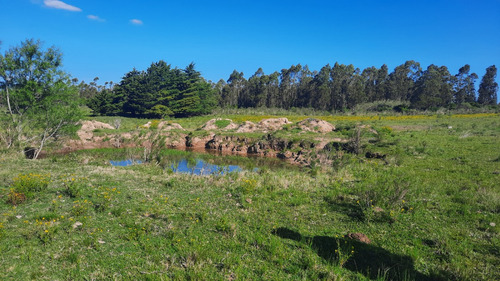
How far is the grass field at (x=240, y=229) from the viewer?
523 centimetres

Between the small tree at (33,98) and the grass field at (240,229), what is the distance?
8.33m

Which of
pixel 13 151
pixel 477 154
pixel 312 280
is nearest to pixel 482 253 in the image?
pixel 312 280

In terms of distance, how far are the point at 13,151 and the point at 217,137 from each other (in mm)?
20184

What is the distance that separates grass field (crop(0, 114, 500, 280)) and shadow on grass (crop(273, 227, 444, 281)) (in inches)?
1.1

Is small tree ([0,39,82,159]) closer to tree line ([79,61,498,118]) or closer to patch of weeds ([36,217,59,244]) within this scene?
patch of weeds ([36,217,59,244])

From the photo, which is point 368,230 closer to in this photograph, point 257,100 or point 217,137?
point 217,137

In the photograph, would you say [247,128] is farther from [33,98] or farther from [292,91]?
[292,91]

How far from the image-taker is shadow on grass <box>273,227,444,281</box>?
523 centimetres

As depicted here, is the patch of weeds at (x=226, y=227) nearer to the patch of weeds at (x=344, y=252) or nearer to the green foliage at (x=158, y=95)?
the patch of weeds at (x=344, y=252)

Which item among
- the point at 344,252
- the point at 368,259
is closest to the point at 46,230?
the point at 344,252

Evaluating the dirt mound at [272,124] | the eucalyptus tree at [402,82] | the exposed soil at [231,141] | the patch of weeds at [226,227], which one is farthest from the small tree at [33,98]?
the eucalyptus tree at [402,82]

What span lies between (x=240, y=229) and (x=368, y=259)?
3270 millimetres

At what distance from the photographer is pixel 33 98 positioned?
20000 millimetres

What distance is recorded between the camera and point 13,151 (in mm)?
17359
